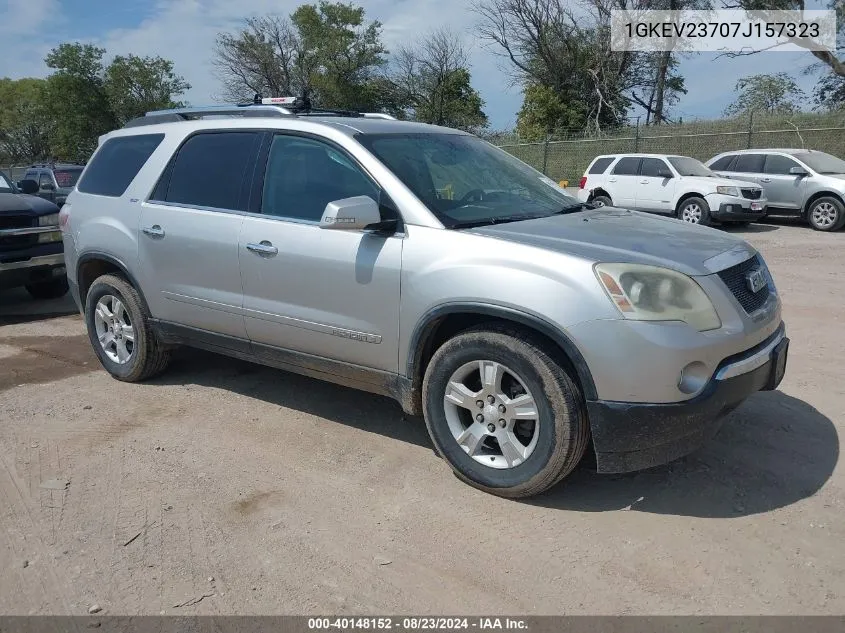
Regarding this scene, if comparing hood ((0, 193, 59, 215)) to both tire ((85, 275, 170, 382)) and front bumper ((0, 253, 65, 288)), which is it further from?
tire ((85, 275, 170, 382))

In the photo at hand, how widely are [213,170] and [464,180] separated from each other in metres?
1.70

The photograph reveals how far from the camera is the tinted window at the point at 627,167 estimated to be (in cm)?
1622

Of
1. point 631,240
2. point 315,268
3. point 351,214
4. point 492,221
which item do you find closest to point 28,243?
point 315,268

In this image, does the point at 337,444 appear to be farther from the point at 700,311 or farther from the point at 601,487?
the point at 700,311

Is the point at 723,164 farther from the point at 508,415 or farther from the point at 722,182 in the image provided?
the point at 508,415

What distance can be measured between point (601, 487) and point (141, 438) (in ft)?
9.05

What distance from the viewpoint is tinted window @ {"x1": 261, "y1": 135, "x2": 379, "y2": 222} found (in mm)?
4059

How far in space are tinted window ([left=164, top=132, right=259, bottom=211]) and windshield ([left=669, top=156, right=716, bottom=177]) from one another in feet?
42.7

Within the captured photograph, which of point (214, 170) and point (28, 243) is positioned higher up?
point (214, 170)

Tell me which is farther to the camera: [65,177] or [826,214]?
[65,177]

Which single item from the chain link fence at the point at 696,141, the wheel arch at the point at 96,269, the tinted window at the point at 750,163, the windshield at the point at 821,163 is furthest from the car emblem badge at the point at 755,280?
the chain link fence at the point at 696,141

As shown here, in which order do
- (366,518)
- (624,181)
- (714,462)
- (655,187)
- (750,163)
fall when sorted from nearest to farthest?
(366,518) → (714,462) → (655,187) → (624,181) → (750,163)

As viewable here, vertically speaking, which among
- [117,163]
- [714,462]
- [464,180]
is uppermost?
[117,163]

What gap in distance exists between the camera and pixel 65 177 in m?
15.8
